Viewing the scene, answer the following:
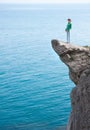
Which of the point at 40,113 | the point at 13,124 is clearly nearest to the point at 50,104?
the point at 40,113

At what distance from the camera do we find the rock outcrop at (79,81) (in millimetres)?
25297

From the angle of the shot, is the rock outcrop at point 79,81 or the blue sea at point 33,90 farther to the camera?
the blue sea at point 33,90

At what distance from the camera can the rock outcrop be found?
83.0 ft

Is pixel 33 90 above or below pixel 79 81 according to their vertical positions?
below

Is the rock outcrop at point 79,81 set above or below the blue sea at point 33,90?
above

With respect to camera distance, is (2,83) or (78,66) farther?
(2,83)

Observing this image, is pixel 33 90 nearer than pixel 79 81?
No

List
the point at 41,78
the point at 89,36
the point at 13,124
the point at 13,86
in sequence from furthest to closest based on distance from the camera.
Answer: the point at 89,36 → the point at 41,78 → the point at 13,86 → the point at 13,124

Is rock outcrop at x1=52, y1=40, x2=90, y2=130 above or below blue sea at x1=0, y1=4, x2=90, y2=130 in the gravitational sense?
above

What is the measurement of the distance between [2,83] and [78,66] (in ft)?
123

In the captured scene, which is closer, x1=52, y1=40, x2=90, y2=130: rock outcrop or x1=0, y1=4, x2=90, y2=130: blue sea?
x1=52, y1=40, x2=90, y2=130: rock outcrop

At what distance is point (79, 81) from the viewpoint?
89.0 feet

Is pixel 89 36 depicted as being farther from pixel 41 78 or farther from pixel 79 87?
pixel 79 87

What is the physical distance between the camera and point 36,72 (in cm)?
7388
